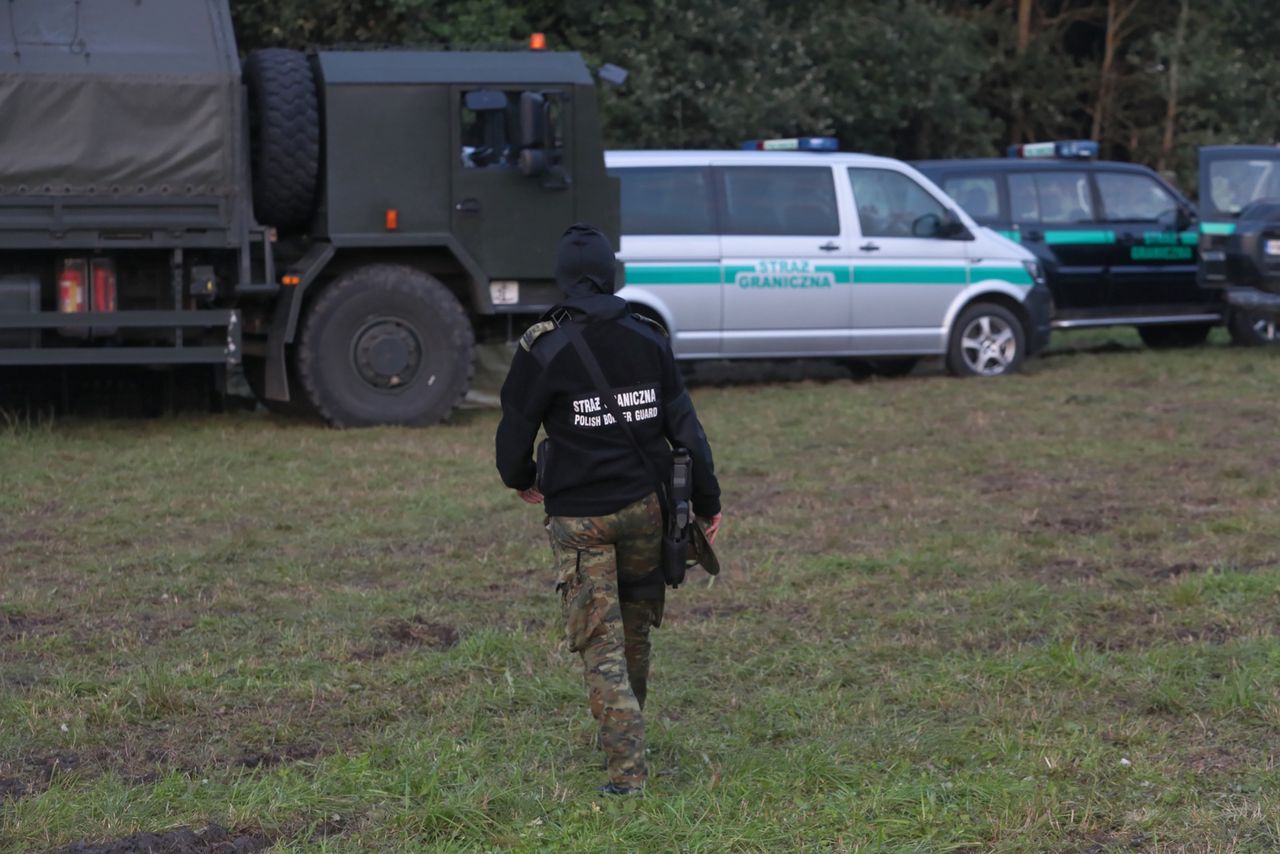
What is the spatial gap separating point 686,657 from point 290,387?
6.48m

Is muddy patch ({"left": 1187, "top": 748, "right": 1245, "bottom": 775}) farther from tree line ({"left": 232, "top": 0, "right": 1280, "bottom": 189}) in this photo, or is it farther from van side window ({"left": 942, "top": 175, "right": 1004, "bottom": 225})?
tree line ({"left": 232, "top": 0, "right": 1280, "bottom": 189})

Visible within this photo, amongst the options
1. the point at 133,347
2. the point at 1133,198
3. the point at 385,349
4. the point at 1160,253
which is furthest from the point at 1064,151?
the point at 133,347

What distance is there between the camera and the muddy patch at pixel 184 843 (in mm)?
4152

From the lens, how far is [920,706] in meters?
5.40

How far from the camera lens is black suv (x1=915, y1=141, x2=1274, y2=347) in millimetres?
15312

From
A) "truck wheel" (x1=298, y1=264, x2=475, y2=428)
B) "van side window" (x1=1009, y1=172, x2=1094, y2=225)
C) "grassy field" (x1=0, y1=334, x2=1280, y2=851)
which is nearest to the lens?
"grassy field" (x1=0, y1=334, x2=1280, y2=851)

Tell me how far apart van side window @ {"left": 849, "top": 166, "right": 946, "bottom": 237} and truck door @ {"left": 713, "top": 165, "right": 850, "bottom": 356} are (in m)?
0.23

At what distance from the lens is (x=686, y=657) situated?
603cm

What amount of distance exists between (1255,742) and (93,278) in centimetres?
792

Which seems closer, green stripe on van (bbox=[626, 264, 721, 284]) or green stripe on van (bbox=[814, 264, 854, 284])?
green stripe on van (bbox=[626, 264, 721, 284])

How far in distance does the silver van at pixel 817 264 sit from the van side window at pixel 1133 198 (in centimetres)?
171

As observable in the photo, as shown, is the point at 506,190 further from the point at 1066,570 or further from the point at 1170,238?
the point at 1170,238

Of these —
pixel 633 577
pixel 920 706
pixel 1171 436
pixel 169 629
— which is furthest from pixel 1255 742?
pixel 1171 436

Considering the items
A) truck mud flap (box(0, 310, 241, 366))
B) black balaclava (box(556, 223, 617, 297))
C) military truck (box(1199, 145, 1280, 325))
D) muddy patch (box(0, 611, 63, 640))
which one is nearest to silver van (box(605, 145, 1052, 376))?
military truck (box(1199, 145, 1280, 325))
